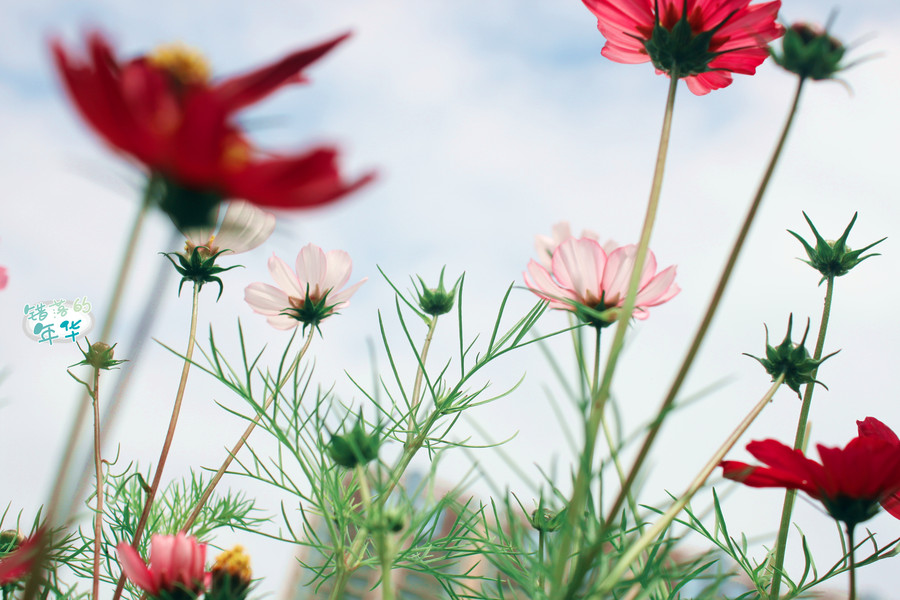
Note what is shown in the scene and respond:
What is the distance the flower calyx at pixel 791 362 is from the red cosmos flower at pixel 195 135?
0.28 m

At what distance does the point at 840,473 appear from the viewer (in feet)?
0.96

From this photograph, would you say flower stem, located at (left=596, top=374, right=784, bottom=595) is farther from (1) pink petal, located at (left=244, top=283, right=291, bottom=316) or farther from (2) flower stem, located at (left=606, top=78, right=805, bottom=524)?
(1) pink petal, located at (left=244, top=283, right=291, bottom=316)

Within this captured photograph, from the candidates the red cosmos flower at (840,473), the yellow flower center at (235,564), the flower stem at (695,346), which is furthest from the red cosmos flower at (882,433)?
Result: the yellow flower center at (235,564)

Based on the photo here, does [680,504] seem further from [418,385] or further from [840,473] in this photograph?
[418,385]

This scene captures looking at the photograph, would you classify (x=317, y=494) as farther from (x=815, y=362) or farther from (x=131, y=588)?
(x=815, y=362)

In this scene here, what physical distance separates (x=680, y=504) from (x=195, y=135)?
18 cm

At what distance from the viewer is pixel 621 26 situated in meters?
0.30

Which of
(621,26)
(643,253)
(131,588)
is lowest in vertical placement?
(131,588)

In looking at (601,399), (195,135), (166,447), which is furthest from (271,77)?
(166,447)

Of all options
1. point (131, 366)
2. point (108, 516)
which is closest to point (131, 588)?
point (108, 516)

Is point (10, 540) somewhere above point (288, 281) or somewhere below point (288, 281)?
below

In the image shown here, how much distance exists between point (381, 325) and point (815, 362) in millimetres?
237

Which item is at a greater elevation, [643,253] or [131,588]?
[643,253]

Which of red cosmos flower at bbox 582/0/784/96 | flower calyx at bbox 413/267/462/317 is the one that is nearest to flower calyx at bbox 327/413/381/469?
red cosmos flower at bbox 582/0/784/96
